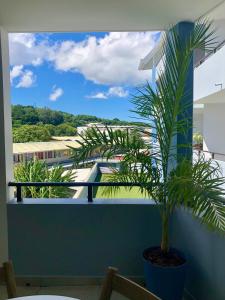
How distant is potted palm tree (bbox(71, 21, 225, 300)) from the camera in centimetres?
189

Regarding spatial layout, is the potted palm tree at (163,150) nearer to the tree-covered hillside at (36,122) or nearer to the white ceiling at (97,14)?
the white ceiling at (97,14)

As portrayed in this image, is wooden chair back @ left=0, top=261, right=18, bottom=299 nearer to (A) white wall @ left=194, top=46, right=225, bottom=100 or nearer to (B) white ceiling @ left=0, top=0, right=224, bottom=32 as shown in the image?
(B) white ceiling @ left=0, top=0, right=224, bottom=32

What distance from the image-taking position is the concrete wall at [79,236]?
247 cm

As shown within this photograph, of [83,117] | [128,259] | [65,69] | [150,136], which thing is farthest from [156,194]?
[65,69]

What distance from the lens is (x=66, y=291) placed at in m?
2.40

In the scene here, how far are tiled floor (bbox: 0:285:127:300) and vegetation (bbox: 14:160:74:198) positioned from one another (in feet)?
2.80

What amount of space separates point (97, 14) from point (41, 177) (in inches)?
64.2

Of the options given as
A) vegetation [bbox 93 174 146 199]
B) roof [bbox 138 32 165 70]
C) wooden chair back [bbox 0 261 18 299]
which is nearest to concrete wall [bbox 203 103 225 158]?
roof [bbox 138 32 165 70]

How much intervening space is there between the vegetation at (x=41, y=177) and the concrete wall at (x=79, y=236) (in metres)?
0.34

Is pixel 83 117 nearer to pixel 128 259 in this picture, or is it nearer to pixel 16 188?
pixel 16 188

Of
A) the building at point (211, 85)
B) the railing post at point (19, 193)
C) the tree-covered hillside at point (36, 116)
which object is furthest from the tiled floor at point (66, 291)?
the building at point (211, 85)

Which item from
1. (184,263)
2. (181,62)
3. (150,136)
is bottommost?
(184,263)

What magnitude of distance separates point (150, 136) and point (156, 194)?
43 centimetres

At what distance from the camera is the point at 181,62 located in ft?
6.24
